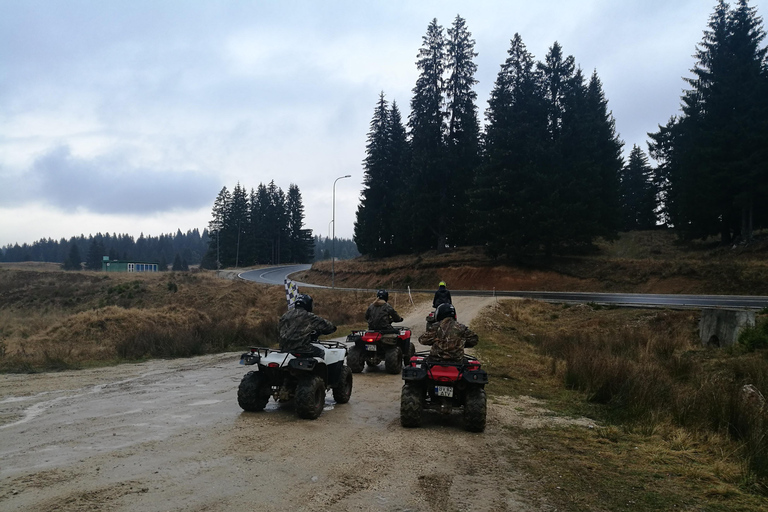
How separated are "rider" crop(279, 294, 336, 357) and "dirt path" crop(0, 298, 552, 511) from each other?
115cm

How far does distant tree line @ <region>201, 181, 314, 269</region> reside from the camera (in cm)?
10694

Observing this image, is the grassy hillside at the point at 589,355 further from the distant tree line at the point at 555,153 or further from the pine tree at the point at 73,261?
the pine tree at the point at 73,261

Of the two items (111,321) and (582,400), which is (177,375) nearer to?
(582,400)

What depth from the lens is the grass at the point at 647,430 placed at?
17.9ft

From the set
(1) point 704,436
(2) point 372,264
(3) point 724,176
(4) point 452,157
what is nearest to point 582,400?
(1) point 704,436

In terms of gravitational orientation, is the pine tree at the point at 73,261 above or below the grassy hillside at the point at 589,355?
above

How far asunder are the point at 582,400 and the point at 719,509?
18.0 feet

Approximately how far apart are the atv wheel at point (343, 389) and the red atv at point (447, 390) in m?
1.91

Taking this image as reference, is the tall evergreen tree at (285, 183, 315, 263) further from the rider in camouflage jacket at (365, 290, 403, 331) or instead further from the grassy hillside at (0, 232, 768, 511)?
the rider in camouflage jacket at (365, 290, 403, 331)

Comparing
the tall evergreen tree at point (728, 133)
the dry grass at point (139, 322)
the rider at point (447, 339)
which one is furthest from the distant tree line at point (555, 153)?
the rider at point (447, 339)

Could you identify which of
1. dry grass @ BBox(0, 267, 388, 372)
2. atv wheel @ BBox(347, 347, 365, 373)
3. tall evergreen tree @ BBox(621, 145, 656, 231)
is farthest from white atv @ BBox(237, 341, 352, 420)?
tall evergreen tree @ BBox(621, 145, 656, 231)

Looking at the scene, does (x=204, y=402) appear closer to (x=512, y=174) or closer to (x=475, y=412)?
(x=475, y=412)

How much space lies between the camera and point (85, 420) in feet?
27.9

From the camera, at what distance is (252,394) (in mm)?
8758
